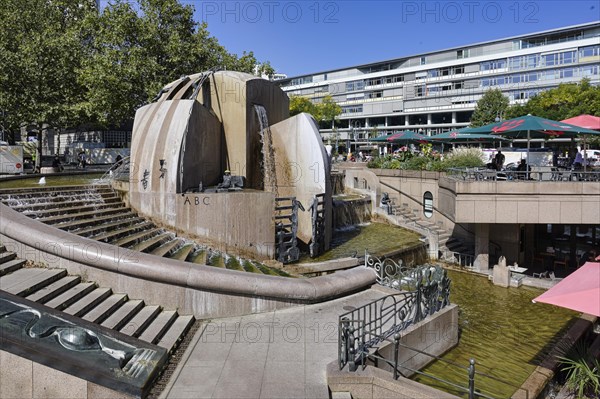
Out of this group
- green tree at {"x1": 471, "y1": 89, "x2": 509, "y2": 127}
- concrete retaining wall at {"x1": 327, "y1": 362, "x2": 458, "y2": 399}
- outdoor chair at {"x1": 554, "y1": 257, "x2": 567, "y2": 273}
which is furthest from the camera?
green tree at {"x1": 471, "y1": 89, "x2": 509, "y2": 127}

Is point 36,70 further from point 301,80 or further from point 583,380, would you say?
point 301,80

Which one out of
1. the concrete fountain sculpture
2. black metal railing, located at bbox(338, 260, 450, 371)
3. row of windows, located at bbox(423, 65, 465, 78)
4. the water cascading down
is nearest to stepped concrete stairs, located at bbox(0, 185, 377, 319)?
A: black metal railing, located at bbox(338, 260, 450, 371)

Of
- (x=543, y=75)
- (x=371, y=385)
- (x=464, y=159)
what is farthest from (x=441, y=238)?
(x=543, y=75)

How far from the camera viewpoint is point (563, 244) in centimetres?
2141

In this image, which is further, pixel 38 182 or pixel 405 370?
pixel 38 182

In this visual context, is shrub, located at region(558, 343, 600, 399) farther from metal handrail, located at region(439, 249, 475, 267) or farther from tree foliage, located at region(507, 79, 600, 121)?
tree foliage, located at region(507, 79, 600, 121)

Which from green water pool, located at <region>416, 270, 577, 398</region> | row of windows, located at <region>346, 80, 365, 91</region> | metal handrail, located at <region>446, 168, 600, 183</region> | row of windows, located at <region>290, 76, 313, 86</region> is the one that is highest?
row of windows, located at <region>290, 76, 313, 86</region>

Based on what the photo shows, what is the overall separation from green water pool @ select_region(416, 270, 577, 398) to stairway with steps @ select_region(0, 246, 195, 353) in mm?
4934

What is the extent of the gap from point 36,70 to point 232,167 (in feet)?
55.1

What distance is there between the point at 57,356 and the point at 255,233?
7.85 metres

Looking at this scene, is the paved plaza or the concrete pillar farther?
the concrete pillar

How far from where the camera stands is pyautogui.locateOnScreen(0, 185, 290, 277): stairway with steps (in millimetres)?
11281

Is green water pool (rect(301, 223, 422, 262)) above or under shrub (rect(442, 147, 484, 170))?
under

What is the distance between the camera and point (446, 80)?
2566 inches
